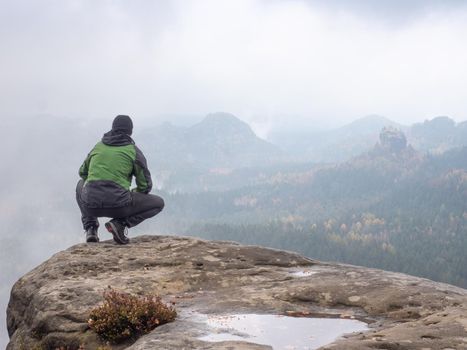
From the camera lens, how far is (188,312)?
33.8 feet

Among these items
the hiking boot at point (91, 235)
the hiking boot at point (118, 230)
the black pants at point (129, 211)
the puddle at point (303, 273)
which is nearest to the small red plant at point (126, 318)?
the puddle at point (303, 273)

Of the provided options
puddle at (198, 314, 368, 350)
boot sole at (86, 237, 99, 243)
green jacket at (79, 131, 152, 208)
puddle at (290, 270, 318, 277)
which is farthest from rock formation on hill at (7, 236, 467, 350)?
green jacket at (79, 131, 152, 208)

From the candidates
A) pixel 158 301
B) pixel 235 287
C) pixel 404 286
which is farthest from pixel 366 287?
pixel 158 301

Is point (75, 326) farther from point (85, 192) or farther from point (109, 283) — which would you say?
point (85, 192)

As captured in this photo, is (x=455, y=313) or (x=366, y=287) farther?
(x=366, y=287)

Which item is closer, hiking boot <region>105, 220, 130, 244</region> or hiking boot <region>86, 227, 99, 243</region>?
hiking boot <region>105, 220, 130, 244</region>

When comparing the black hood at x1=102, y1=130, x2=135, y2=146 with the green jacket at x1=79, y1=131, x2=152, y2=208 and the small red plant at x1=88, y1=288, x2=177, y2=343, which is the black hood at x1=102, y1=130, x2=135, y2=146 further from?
→ the small red plant at x1=88, y1=288, x2=177, y2=343

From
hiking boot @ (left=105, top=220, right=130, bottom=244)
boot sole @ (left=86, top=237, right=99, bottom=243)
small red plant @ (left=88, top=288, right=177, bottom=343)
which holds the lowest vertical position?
small red plant @ (left=88, top=288, right=177, bottom=343)

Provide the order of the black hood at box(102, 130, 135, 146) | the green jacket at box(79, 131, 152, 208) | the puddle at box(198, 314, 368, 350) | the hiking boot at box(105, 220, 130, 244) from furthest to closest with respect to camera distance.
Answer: the hiking boot at box(105, 220, 130, 244)
the black hood at box(102, 130, 135, 146)
the green jacket at box(79, 131, 152, 208)
the puddle at box(198, 314, 368, 350)

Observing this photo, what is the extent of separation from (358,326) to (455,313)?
1769mm

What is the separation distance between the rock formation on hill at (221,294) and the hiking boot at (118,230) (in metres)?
0.42

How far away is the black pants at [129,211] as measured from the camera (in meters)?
15.2

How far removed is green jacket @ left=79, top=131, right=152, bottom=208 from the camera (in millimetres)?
14664

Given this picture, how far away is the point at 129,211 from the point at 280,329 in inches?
303
